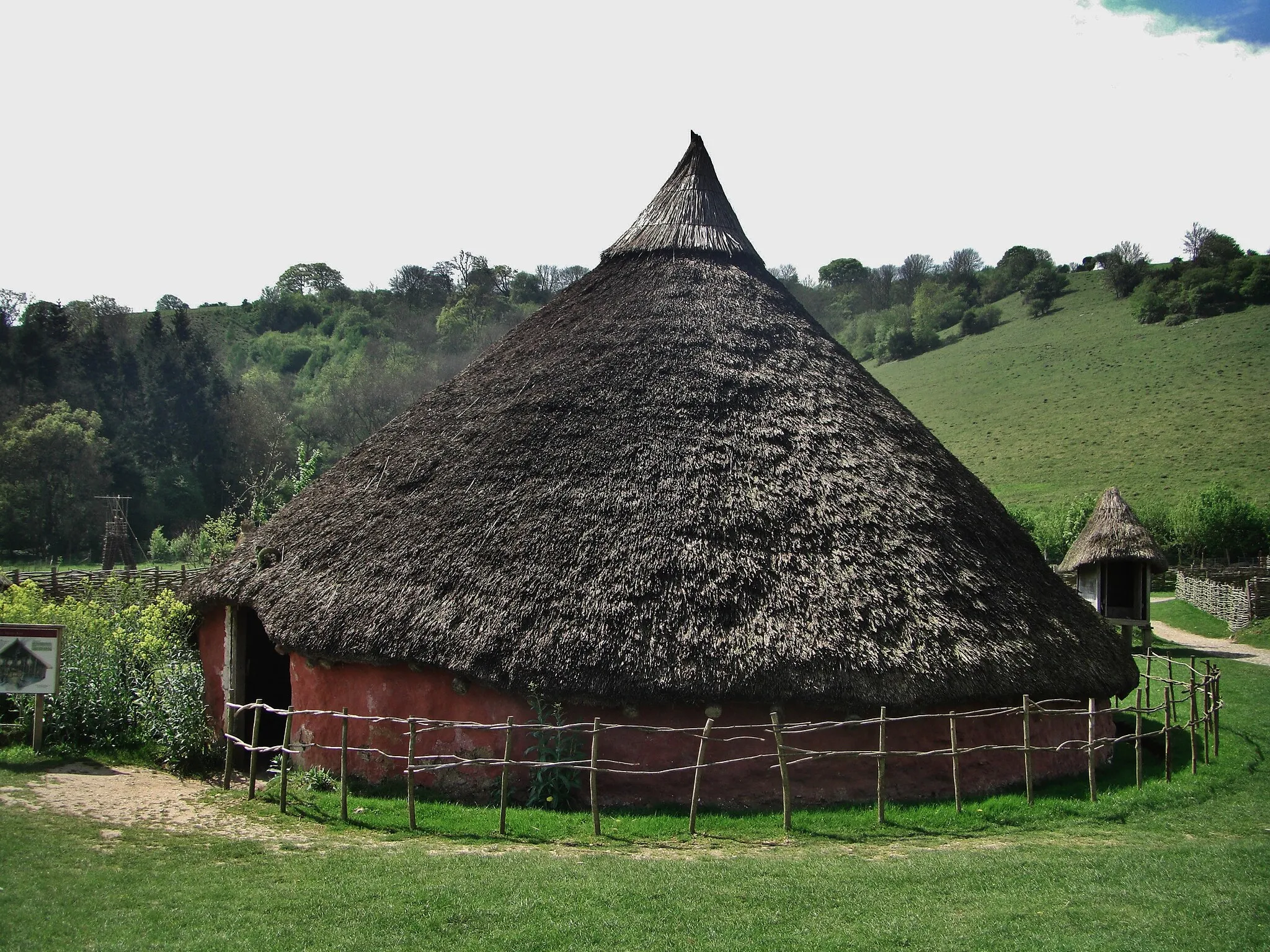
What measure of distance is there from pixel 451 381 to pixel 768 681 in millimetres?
8248

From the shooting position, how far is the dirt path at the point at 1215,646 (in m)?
26.2

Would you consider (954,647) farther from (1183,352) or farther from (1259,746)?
(1183,352)

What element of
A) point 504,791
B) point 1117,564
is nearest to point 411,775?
point 504,791

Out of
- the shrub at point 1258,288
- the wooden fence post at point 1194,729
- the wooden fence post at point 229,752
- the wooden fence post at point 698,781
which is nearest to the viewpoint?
the wooden fence post at point 698,781

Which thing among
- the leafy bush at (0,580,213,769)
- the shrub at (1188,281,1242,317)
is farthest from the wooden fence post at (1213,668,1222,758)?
the shrub at (1188,281,1242,317)

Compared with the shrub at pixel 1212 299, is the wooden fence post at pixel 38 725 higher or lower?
lower

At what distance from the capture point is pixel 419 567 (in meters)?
12.8

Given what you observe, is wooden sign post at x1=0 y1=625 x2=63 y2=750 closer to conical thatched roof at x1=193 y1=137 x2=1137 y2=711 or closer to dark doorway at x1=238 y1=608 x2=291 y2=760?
conical thatched roof at x1=193 y1=137 x2=1137 y2=711

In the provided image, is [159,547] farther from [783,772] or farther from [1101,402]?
[1101,402]

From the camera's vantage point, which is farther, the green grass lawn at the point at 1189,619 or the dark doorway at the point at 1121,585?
the green grass lawn at the point at 1189,619

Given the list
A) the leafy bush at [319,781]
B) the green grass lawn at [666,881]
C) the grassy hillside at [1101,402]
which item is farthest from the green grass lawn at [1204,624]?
the leafy bush at [319,781]

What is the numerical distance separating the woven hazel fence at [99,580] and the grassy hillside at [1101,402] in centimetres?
3983

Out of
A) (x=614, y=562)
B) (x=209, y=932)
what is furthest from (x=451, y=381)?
(x=209, y=932)

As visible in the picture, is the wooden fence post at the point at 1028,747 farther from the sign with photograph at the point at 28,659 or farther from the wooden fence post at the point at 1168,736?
the sign with photograph at the point at 28,659
